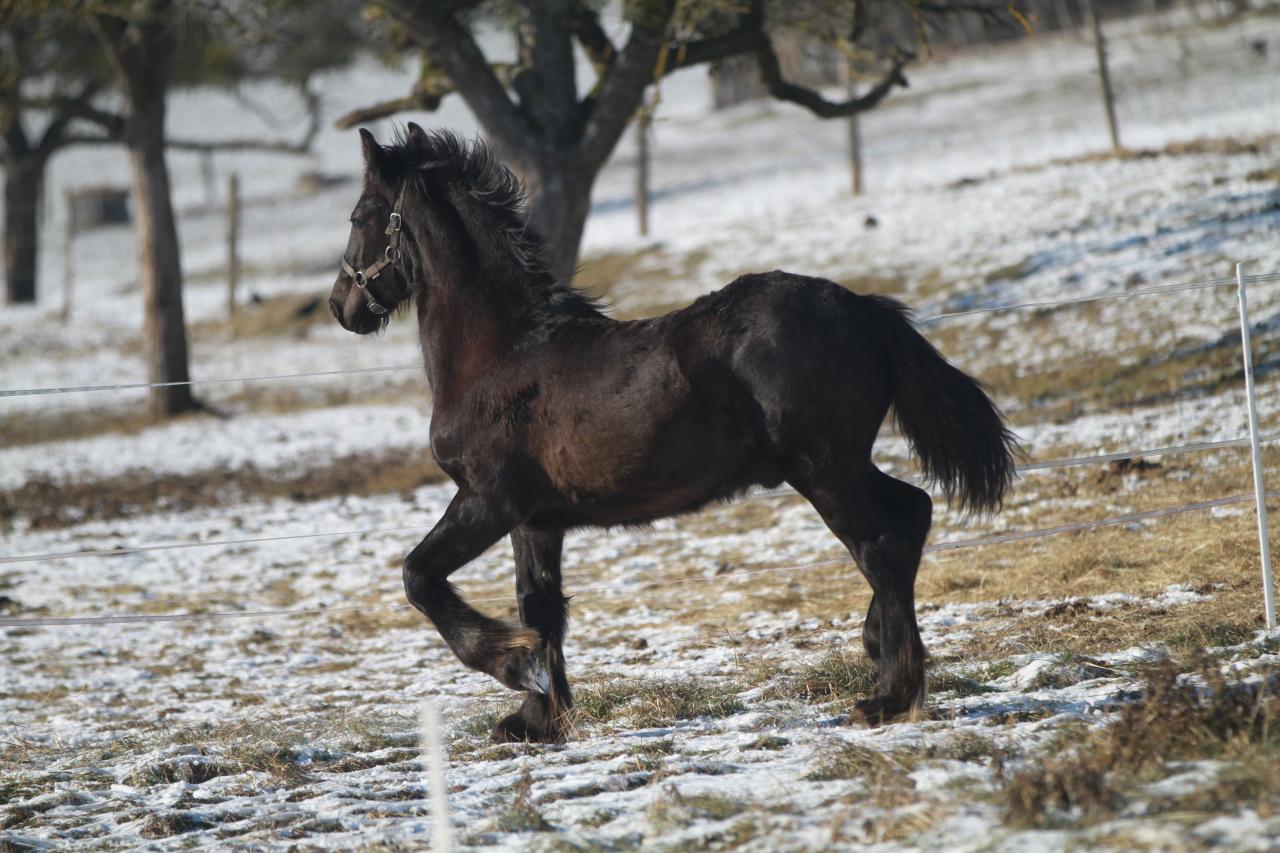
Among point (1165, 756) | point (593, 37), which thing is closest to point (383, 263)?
point (1165, 756)

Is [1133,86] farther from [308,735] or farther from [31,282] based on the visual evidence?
[308,735]

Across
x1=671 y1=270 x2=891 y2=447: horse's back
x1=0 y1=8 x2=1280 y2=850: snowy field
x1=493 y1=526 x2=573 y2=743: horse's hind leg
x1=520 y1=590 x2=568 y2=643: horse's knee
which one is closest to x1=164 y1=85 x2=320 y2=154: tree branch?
x1=0 y1=8 x2=1280 y2=850: snowy field

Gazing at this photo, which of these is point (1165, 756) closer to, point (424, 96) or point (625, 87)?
point (625, 87)

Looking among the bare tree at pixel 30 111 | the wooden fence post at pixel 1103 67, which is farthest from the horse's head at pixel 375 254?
the wooden fence post at pixel 1103 67

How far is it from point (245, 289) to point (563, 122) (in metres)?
15.3

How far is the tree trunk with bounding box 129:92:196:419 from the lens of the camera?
15.8 meters

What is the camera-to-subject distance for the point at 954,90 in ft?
122

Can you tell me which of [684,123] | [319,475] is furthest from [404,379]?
[684,123]

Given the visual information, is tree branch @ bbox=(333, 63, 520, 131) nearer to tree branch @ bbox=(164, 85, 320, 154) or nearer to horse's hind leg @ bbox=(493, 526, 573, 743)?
tree branch @ bbox=(164, 85, 320, 154)

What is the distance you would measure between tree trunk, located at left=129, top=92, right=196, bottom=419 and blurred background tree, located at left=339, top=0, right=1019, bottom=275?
5.30 m

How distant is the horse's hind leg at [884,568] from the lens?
4.64 meters

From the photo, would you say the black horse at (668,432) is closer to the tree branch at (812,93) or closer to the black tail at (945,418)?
the black tail at (945,418)

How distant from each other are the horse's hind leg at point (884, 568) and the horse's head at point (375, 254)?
7.16 feet

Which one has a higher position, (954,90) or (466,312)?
(954,90)
